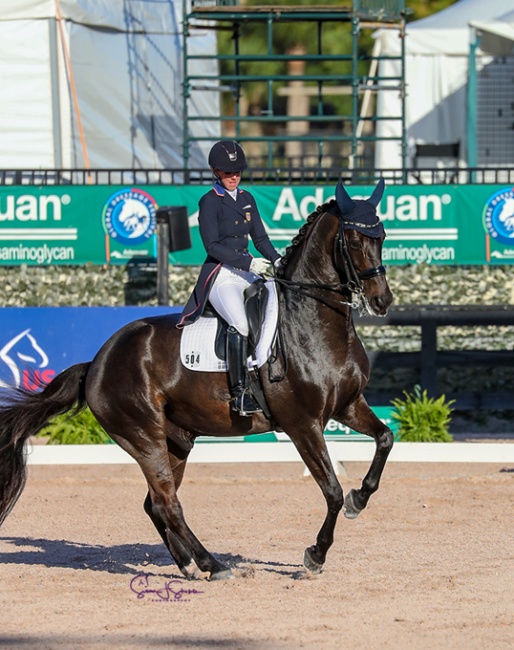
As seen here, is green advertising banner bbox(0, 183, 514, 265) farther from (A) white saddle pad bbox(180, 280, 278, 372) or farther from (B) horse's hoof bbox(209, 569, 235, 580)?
(B) horse's hoof bbox(209, 569, 235, 580)

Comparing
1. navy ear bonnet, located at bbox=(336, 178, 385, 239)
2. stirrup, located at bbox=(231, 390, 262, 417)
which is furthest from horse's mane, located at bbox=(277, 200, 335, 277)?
stirrup, located at bbox=(231, 390, 262, 417)

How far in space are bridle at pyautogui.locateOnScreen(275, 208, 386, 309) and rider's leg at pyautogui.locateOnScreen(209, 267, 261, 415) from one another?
0.31m

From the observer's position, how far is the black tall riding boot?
23.1 feet

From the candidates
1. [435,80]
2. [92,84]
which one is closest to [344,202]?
[92,84]

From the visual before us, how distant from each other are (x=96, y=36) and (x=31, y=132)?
223cm

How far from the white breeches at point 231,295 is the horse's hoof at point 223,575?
1.45m

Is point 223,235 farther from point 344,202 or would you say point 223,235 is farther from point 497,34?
point 497,34

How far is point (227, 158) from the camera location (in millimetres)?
7105

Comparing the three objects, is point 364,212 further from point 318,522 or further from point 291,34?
point 291,34

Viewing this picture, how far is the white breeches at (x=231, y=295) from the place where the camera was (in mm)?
A: 7082

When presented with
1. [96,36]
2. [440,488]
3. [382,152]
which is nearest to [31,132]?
[96,36]

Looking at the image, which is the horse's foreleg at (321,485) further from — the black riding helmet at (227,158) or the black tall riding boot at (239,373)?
the black riding helmet at (227,158)

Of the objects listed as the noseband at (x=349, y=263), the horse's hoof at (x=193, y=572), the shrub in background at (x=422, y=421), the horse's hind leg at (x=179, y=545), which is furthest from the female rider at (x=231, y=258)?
the shrub in background at (x=422, y=421)

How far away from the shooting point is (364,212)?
6.71 metres
